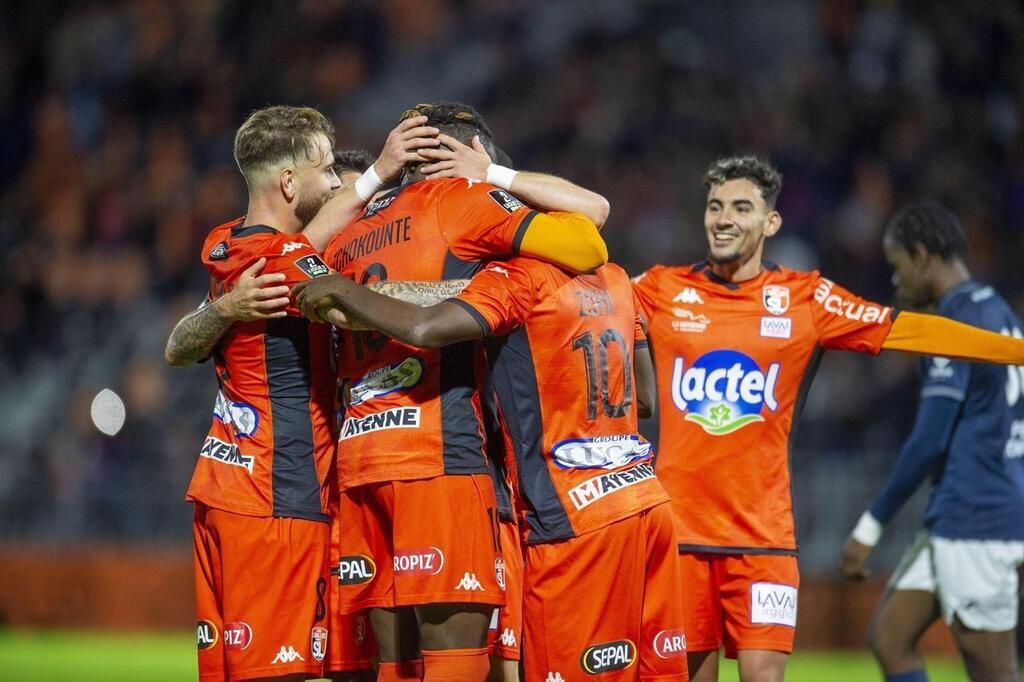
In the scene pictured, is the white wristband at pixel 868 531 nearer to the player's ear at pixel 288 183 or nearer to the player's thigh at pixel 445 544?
the player's thigh at pixel 445 544

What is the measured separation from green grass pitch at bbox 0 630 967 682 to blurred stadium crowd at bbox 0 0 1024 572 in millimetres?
902

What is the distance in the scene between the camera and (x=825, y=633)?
11219mm

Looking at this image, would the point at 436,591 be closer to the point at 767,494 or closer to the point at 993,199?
the point at 767,494

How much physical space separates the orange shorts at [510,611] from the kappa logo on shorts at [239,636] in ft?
2.80

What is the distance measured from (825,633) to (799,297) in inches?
242

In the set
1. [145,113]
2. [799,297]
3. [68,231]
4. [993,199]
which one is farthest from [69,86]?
[799,297]

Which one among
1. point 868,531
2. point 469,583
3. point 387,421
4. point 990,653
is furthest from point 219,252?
point 990,653

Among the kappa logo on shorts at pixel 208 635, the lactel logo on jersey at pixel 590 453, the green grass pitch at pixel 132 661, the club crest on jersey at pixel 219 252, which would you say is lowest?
the green grass pitch at pixel 132 661

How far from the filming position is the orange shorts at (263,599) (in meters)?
4.71

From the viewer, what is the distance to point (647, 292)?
6.02 meters

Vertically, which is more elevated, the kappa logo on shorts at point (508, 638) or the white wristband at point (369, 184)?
the white wristband at point (369, 184)

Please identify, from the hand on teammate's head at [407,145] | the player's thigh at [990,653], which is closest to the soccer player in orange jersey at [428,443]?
the hand on teammate's head at [407,145]

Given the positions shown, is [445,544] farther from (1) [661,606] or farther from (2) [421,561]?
(1) [661,606]

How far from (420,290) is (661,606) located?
1.41m
